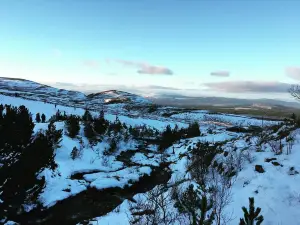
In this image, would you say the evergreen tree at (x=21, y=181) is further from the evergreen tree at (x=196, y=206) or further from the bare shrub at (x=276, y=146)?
the bare shrub at (x=276, y=146)

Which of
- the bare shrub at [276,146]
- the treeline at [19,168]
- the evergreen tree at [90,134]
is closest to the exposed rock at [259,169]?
the bare shrub at [276,146]

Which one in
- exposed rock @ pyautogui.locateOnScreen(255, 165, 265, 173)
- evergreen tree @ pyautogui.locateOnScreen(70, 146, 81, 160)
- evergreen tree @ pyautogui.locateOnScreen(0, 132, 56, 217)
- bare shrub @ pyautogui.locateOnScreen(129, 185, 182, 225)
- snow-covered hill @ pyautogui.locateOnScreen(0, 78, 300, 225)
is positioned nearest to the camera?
snow-covered hill @ pyautogui.locateOnScreen(0, 78, 300, 225)

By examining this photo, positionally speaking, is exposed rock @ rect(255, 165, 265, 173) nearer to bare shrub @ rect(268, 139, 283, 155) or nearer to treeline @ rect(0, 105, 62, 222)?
bare shrub @ rect(268, 139, 283, 155)

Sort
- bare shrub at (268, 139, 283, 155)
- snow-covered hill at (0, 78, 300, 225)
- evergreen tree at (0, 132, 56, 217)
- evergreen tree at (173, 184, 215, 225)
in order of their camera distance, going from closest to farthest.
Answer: evergreen tree at (173, 184, 215, 225) < snow-covered hill at (0, 78, 300, 225) < evergreen tree at (0, 132, 56, 217) < bare shrub at (268, 139, 283, 155)

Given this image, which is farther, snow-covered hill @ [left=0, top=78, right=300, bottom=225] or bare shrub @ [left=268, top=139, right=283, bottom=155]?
bare shrub @ [left=268, top=139, right=283, bottom=155]

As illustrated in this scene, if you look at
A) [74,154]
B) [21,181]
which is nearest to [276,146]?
[21,181]

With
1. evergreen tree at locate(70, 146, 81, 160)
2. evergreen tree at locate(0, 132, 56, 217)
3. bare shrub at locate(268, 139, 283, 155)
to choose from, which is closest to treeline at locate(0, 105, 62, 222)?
evergreen tree at locate(0, 132, 56, 217)

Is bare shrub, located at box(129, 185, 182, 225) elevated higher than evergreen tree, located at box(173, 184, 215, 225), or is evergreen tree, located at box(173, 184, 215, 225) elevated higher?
evergreen tree, located at box(173, 184, 215, 225)

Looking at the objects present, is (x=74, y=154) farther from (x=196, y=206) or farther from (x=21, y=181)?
(x=196, y=206)

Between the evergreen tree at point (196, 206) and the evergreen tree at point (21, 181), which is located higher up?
the evergreen tree at point (196, 206)

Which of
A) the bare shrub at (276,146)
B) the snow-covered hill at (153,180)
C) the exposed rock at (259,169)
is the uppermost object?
the bare shrub at (276,146)

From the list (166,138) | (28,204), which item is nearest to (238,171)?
→ (28,204)

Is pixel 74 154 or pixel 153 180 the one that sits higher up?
pixel 74 154
